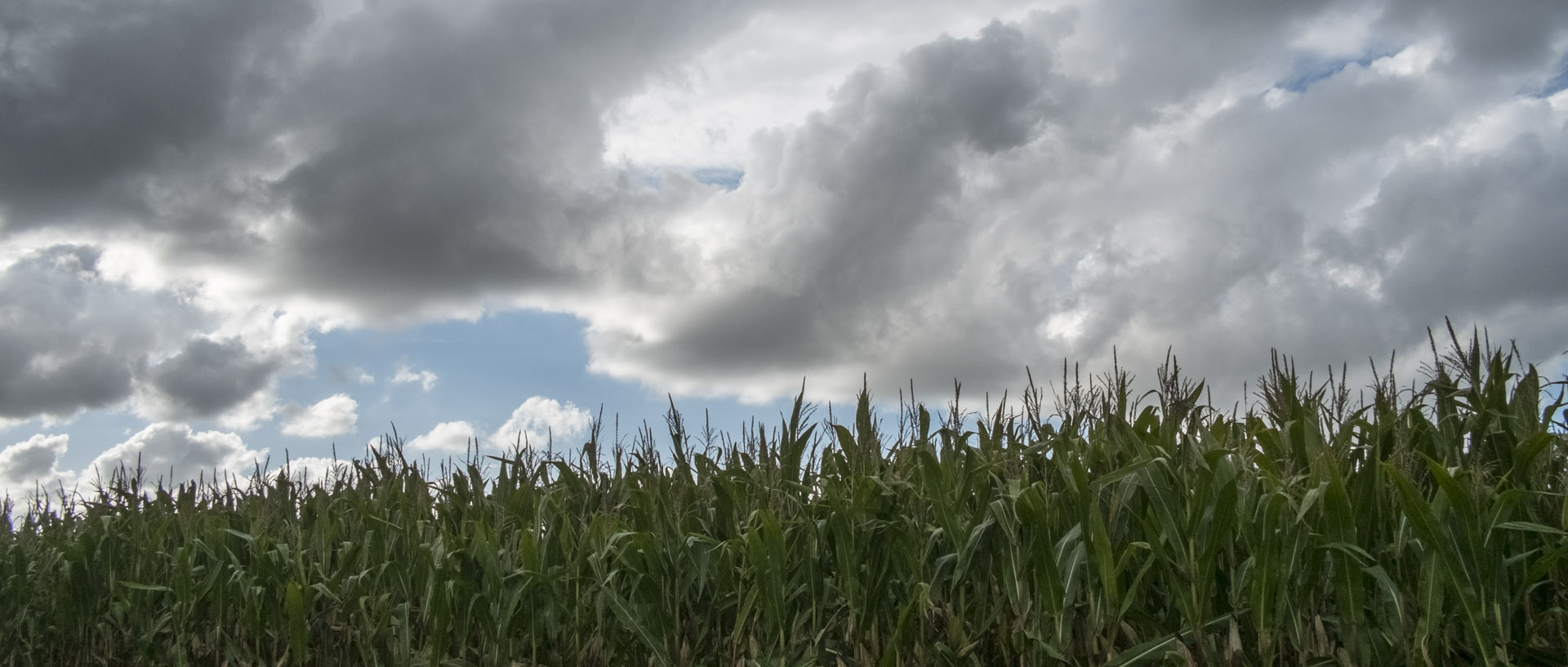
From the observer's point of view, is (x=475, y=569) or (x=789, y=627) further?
(x=475, y=569)

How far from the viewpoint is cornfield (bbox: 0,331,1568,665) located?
3146 mm

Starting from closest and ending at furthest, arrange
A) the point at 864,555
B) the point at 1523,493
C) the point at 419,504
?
the point at 1523,493, the point at 864,555, the point at 419,504

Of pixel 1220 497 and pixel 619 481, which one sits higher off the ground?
pixel 619 481

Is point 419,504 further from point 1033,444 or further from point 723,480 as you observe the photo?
point 1033,444

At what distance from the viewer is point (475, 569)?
457 centimetres

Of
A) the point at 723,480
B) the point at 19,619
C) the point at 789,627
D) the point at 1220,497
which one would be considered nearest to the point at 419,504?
the point at 723,480

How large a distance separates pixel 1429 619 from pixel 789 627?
2.24 m

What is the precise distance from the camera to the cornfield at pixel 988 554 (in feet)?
10.3

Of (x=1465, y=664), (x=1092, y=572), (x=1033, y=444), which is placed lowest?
(x=1465, y=664)

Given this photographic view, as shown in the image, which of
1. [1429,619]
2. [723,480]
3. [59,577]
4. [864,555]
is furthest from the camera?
[59,577]

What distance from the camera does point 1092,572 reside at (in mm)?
3424

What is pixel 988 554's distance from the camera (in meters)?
3.70

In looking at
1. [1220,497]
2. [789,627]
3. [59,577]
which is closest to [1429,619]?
[1220,497]

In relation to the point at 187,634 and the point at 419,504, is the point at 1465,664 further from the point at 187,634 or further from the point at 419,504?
the point at 187,634
